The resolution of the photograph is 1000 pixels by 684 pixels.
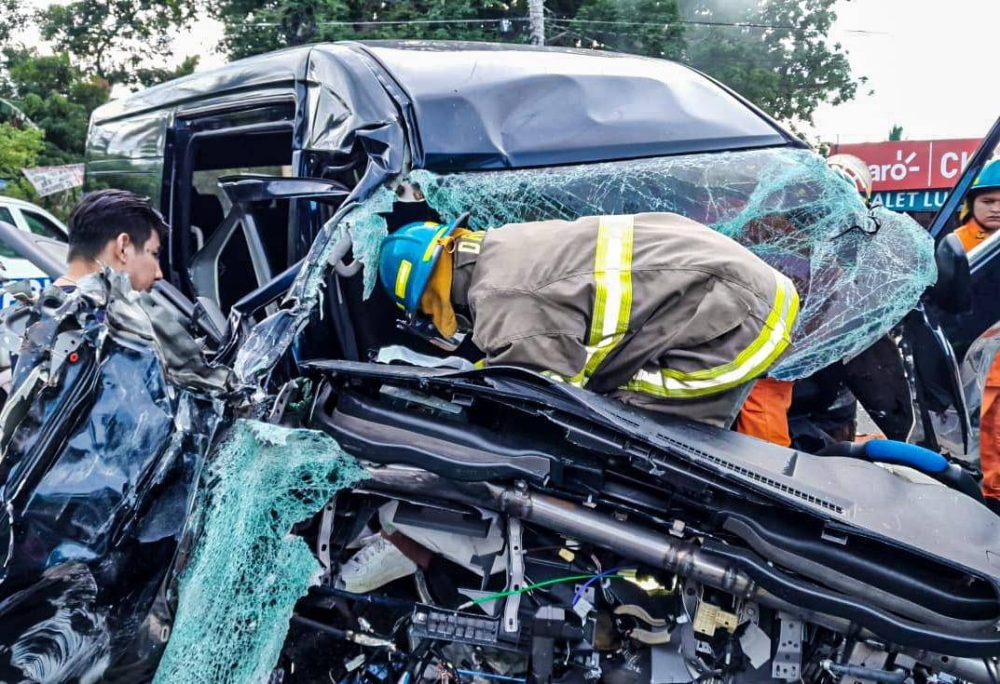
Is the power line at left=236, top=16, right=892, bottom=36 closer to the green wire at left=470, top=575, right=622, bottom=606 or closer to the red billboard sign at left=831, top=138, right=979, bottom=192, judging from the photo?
the red billboard sign at left=831, top=138, right=979, bottom=192

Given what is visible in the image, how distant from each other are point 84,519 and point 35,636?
0.29m

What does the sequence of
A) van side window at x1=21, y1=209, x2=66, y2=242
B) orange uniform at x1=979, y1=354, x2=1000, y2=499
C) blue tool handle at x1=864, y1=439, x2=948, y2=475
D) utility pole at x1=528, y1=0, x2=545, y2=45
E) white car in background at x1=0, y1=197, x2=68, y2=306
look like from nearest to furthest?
blue tool handle at x1=864, y1=439, x2=948, y2=475 → orange uniform at x1=979, y1=354, x2=1000, y2=499 → white car in background at x1=0, y1=197, x2=68, y2=306 → van side window at x1=21, y1=209, x2=66, y2=242 → utility pole at x1=528, y1=0, x2=545, y2=45

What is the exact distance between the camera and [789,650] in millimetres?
1959

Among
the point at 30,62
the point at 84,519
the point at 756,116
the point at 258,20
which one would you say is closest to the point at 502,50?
the point at 756,116

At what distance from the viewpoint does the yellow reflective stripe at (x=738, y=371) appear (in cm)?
207

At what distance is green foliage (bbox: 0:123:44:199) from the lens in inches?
525

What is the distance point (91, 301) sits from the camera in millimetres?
1958

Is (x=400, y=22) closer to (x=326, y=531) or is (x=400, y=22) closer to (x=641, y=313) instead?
(x=641, y=313)

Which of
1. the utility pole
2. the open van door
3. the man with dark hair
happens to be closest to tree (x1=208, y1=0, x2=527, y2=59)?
the utility pole

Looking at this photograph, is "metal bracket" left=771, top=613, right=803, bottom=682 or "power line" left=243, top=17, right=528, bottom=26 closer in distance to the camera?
"metal bracket" left=771, top=613, right=803, bottom=682

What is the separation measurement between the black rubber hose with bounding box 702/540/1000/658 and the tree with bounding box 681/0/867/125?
16.9 metres

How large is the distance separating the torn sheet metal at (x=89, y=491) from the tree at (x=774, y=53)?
1705 centimetres

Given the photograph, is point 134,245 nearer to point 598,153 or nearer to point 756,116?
point 598,153

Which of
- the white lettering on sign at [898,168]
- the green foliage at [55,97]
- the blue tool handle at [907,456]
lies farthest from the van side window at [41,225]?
the white lettering on sign at [898,168]
